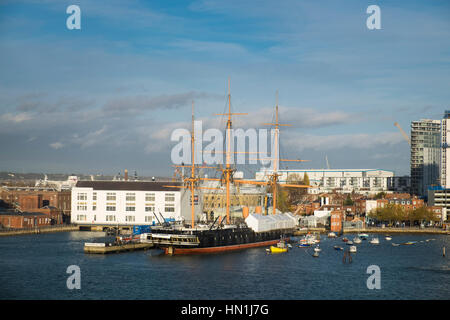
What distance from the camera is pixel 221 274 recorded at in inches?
1651

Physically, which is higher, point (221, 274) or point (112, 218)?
point (112, 218)

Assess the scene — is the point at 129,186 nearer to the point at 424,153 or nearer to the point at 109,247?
the point at 109,247

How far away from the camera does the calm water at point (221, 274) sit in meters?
35.0

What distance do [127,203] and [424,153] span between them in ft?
330

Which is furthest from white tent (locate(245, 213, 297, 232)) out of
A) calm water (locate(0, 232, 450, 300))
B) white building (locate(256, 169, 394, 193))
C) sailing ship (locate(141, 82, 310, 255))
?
white building (locate(256, 169, 394, 193))

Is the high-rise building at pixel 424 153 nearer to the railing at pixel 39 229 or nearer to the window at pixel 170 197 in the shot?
the window at pixel 170 197

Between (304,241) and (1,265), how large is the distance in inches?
1334

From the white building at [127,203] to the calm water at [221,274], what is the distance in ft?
74.4

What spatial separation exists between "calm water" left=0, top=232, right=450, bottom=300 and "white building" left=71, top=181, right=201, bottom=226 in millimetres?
22687

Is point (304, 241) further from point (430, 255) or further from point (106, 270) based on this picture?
point (106, 270)

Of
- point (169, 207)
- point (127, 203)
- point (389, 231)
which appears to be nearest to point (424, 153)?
point (389, 231)

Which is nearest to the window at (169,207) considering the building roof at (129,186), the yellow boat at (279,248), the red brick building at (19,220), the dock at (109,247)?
the building roof at (129,186)

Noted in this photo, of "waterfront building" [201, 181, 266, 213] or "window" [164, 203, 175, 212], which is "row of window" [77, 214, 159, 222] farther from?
"waterfront building" [201, 181, 266, 213]
